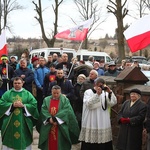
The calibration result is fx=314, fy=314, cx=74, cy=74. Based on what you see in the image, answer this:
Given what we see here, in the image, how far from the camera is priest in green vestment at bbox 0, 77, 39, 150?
5.58 metres

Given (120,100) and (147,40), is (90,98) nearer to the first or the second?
(120,100)

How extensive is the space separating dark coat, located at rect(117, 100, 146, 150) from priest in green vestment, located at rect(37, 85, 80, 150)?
1004 mm

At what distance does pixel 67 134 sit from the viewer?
569cm

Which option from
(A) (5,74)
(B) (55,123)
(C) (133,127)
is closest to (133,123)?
(C) (133,127)

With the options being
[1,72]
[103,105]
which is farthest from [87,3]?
[103,105]

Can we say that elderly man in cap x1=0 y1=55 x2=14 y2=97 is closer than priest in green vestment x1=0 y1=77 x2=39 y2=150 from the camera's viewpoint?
No

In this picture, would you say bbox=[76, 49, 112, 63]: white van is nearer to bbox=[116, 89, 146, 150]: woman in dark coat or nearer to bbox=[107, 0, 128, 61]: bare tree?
bbox=[107, 0, 128, 61]: bare tree

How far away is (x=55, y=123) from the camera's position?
18.5 feet

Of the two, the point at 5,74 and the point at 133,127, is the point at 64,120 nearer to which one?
the point at 133,127

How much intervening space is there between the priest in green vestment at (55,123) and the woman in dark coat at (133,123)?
0.98 metres

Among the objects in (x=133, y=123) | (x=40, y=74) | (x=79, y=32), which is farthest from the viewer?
(x=79, y=32)

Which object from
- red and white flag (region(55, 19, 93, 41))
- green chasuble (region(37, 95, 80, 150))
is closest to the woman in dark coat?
green chasuble (region(37, 95, 80, 150))

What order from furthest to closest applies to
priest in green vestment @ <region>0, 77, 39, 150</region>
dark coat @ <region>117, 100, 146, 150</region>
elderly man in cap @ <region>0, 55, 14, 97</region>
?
elderly man in cap @ <region>0, 55, 14, 97</region>, priest in green vestment @ <region>0, 77, 39, 150</region>, dark coat @ <region>117, 100, 146, 150</region>

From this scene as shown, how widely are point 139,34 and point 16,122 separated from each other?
2.96 meters
